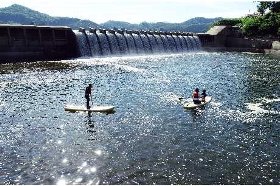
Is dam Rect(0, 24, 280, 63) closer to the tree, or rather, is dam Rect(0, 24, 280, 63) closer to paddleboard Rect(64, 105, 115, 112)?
the tree

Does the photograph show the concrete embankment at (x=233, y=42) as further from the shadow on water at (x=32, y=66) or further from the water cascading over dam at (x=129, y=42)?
the shadow on water at (x=32, y=66)

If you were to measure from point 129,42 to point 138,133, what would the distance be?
236ft

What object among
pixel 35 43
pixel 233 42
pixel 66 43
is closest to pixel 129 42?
pixel 66 43

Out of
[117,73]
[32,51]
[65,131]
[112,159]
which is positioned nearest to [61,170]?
[112,159]

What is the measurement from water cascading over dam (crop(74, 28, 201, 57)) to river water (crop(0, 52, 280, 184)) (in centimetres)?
3232

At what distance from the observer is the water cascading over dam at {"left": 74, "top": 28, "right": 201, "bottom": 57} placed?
304ft

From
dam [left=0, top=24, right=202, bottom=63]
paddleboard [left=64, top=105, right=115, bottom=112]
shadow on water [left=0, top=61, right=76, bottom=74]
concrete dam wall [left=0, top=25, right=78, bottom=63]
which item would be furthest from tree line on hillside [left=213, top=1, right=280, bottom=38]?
paddleboard [left=64, top=105, right=115, bottom=112]

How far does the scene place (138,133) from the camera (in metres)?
31.8

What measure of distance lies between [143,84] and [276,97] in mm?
19917

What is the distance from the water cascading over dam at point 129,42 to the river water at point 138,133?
32319 mm

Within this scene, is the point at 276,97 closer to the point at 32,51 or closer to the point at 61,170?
the point at 61,170

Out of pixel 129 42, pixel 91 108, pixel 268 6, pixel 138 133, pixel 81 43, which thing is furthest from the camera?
pixel 268 6

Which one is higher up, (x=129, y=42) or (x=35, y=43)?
(x=35, y=43)

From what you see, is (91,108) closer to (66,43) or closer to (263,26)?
(66,43)
